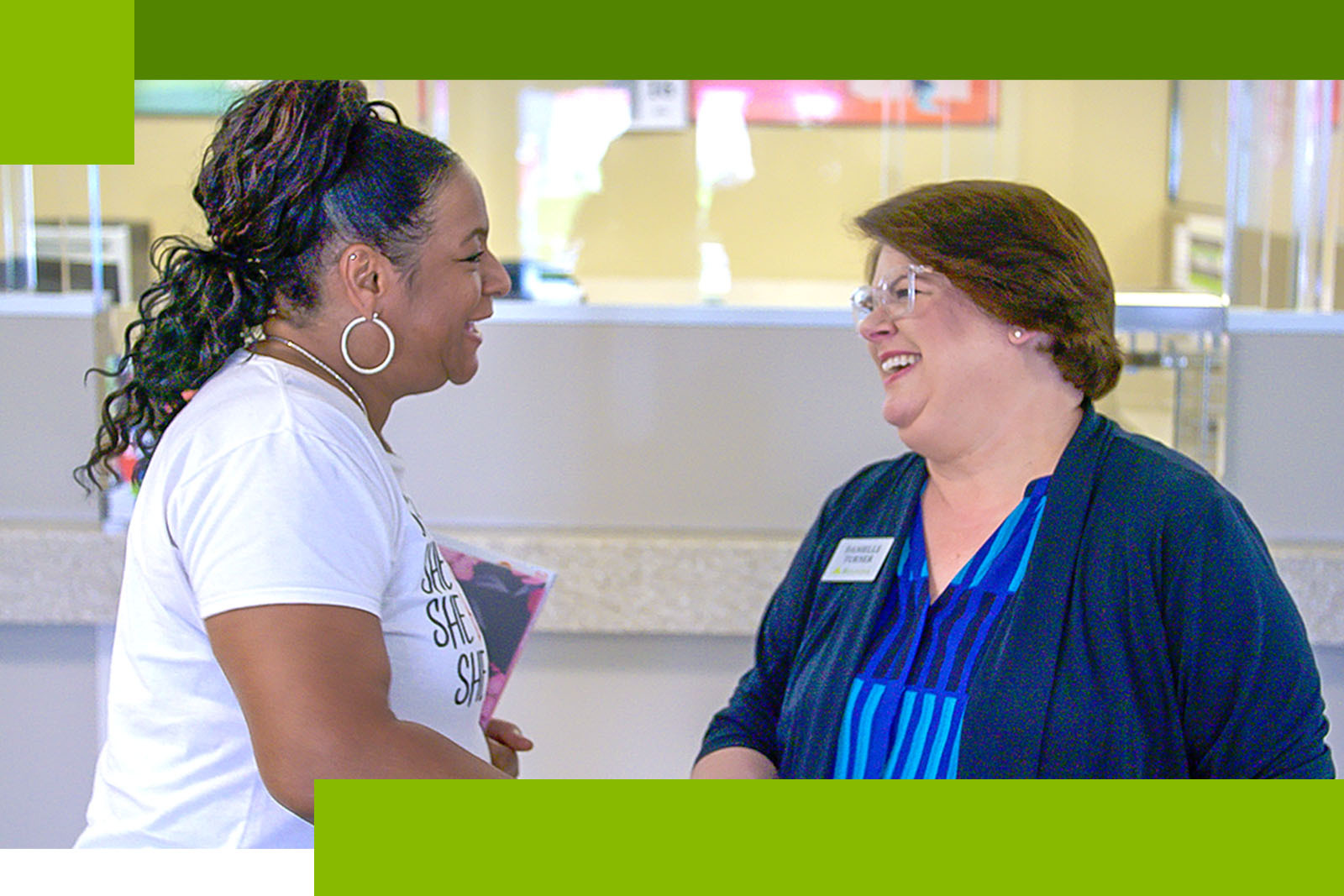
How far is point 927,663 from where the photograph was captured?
159 cm

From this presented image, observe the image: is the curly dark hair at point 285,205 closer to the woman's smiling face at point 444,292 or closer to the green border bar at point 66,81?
the woman's smiling face at point 444,292

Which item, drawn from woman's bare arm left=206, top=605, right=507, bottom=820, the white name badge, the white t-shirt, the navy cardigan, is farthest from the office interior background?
woman's bare arm left=206, top=605, right=507, bottom=820

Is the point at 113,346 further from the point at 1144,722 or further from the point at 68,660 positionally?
the point at 1144,722

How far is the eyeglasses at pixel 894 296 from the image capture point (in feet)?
5.61

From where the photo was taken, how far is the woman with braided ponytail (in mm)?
1014

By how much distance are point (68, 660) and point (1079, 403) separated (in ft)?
8.00

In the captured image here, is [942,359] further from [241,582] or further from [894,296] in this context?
[241,582]

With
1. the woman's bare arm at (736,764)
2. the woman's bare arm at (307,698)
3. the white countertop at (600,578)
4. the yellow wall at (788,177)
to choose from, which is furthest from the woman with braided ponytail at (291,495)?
the yellow wall at (788,177)

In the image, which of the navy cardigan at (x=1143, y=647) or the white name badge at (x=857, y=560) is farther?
the white name badge at (x=857, y=560)

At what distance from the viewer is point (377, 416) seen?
4.37 feet

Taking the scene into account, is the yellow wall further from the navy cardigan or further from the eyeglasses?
the navy cardigan

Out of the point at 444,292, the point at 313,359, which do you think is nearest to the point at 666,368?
the point at 444,292

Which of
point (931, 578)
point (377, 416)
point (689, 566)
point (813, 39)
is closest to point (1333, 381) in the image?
point (689, 566)

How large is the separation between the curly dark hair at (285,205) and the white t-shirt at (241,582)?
71mm
